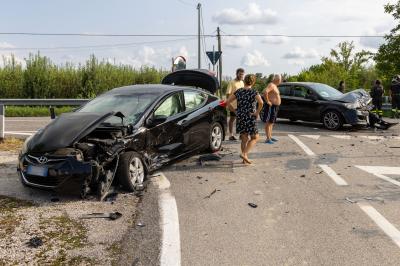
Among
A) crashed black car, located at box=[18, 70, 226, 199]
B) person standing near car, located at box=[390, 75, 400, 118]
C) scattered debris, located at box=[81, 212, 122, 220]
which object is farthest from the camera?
person standing near car, located at box=[390, 75, 400, 118]

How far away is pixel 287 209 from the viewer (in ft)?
17.8

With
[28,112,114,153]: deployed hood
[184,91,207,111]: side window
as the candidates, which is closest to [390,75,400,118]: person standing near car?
[184,91,207,111]: side window

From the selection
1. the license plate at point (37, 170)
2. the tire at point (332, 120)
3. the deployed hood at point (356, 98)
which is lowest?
the license plate at point (37, 170)

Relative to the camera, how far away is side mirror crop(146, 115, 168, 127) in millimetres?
6695

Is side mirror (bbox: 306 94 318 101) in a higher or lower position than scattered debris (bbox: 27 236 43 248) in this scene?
higher

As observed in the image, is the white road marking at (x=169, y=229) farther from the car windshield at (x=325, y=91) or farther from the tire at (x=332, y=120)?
the car windshield at (x=325, y=91)

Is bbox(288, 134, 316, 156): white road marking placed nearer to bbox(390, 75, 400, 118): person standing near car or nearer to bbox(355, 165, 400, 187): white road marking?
bbox(355, 165, 400, 187): white road marking

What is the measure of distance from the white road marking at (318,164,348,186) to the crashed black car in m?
2.32

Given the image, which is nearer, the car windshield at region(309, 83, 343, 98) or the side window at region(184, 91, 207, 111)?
the side window at region(184, 91, 207, 111)

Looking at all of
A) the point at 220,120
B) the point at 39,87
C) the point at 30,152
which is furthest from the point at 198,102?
the point at 39,87

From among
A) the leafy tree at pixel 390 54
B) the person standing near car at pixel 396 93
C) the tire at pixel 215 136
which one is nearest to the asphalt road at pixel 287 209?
the tire at pixel 215 136

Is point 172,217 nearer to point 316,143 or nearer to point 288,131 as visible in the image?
point 316,143

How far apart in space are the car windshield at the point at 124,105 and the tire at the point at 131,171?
593mm

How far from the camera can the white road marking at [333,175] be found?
671 cm
